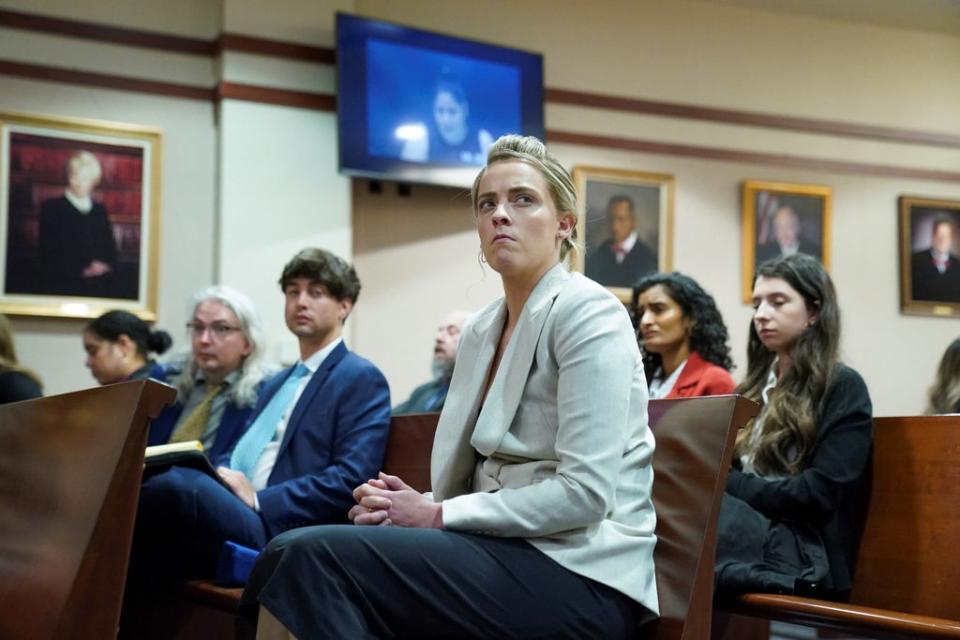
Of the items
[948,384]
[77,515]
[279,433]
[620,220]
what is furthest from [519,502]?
[620,220]

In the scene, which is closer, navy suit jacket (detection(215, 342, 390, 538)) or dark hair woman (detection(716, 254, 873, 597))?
dark hair woman (detection(716, 254, 873, 597))

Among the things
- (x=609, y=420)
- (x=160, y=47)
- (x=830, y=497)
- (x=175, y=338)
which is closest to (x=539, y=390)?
(x=609, y=420)

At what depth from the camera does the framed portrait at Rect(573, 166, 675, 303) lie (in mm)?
7621

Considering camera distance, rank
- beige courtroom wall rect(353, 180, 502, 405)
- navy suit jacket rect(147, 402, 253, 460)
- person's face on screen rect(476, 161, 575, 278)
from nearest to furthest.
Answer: person's face on screen rect(476, 161, 575, 278) → navy suit jacket rect(147, 402, 253, 460) → beige courtroom wall rect(353, 180, 502, 405)

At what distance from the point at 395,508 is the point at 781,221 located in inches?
257

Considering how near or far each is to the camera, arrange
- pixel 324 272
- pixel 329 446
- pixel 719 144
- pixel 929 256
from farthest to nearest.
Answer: pixel 929 256
pixel 719 144
pixel 324 272
pixel 329 446

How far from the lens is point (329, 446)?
140 inches

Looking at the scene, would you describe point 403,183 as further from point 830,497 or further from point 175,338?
point 830,497

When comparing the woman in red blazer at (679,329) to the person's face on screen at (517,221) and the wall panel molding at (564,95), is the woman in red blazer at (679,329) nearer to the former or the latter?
the person's face on screen at (517,221)

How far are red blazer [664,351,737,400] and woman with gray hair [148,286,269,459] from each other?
1541 millimetres

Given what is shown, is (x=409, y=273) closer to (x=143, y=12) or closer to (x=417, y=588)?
(x=143, y=12)

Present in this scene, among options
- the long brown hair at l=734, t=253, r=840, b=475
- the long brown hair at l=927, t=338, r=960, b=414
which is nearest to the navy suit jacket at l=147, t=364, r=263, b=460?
the long brown hair at l=734, t=253, r=840, b=475

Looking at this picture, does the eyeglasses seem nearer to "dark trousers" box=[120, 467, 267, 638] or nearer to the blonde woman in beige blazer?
"dark trousers" box=[120, 467, 267, 638]

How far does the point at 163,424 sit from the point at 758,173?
5.12 meters
